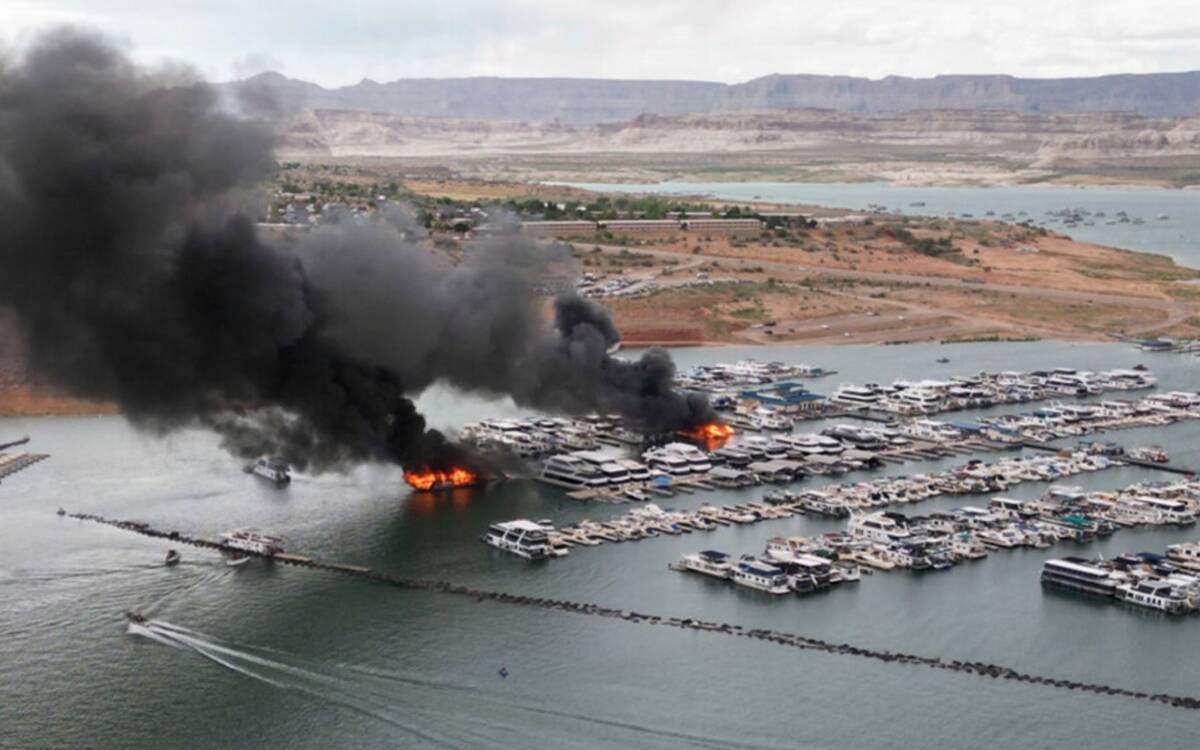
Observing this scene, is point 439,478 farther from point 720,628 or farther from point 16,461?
point 16,461

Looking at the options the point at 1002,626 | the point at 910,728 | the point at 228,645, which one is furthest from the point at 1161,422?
the point at 228,645

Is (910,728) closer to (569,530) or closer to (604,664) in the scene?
(604,664)

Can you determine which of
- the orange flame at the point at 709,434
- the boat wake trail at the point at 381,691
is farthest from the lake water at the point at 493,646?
the orange flame at the point at 709,434

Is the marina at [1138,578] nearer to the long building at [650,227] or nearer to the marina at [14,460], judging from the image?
the marina at [14,460]

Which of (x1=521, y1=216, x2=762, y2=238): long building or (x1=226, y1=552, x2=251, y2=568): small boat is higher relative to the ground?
(x1=521, y1=216, x2=762, y2=238): long building

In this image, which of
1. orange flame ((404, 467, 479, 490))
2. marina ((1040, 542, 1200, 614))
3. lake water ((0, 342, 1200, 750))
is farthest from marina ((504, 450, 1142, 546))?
marina ((1040, 542, 1200, 614))

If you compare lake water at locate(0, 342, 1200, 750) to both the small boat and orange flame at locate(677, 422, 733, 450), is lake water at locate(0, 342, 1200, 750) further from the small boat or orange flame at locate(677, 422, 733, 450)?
orange flame at locate(677, 422, 733, 450)
